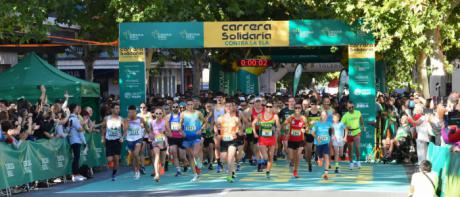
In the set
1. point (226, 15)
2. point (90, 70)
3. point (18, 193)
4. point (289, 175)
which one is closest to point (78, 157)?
point (18, 193)

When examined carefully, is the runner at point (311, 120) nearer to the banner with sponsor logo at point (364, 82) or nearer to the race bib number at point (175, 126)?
the race bib number at point (175, 126)

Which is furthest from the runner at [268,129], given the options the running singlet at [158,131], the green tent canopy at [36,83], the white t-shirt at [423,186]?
the white t-shirt at [423,186]

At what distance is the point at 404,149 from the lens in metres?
24.1

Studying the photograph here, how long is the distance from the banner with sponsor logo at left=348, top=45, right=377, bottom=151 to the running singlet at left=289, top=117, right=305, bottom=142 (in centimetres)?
537

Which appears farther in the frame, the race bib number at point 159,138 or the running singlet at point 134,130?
the race bib number at point 159,138

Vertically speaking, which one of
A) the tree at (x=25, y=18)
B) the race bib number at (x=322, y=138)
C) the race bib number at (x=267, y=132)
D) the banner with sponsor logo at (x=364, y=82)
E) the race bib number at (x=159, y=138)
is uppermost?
the tree at (x=25, y=18)

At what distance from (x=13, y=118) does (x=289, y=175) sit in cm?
678

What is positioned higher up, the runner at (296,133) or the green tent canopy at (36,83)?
the green tent canopy at (36,83)

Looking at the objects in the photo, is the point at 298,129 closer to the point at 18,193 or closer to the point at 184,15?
the point at 18,193

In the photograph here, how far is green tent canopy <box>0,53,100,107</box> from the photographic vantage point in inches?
981

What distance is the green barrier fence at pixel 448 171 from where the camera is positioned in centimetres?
1312

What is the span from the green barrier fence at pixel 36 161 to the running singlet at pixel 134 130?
5.20 feet

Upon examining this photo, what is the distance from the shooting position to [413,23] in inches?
835

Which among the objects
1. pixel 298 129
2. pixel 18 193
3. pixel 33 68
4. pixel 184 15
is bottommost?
pixel 18 193
